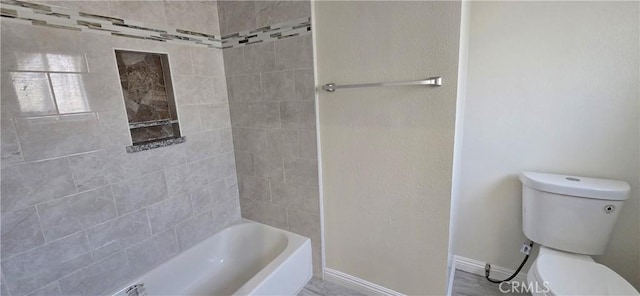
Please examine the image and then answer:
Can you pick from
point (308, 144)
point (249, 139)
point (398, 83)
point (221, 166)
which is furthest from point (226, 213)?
point (398, 83)

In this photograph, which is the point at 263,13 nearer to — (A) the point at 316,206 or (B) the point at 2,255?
(A) the point at 316,206

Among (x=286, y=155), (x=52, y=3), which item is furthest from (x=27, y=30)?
(x=286, y=155)

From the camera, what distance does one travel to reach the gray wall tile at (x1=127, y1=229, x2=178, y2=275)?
1483mm

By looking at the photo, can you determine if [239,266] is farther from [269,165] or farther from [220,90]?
[220,90]

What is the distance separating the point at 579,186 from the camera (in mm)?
1340

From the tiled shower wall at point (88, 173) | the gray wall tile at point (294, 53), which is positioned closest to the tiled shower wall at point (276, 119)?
the gray wall tile at point (294, 53)

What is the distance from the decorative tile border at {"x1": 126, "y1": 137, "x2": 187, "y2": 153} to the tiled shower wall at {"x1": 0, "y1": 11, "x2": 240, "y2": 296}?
30 millimetres

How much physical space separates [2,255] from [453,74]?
2.08m

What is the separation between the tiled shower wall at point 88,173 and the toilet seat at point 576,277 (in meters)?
2.03

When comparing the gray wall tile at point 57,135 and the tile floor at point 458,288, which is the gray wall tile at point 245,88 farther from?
the tile floor at point 458,288

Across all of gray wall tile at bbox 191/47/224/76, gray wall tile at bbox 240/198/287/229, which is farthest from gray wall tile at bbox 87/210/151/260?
gray wall tile at bbox 191/47/224/76

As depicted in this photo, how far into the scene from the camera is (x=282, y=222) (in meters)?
1.93

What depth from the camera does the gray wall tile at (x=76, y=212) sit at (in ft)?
3.84

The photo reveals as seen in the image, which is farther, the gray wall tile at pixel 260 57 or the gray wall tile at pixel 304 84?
the gray wall tile at pixel 260 57
